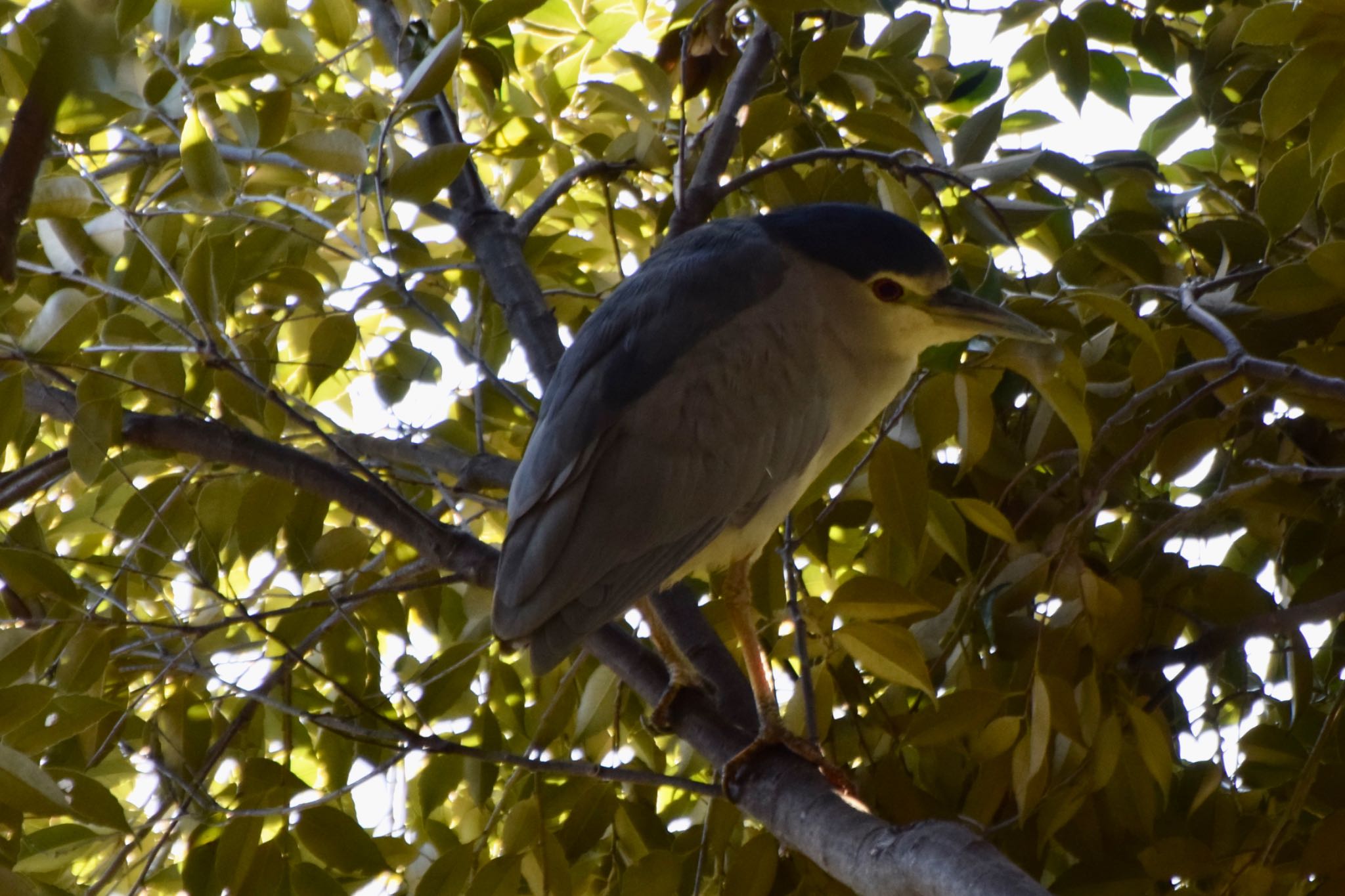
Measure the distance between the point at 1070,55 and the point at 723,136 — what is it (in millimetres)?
617

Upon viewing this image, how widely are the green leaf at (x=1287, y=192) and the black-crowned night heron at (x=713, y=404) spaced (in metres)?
0.37

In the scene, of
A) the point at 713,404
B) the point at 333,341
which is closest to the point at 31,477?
the point at 333,341

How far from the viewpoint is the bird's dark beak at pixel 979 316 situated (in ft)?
5.75

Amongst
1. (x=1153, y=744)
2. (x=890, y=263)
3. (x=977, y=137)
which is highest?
(x=977, y=137)

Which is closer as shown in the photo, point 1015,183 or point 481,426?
point 481,426

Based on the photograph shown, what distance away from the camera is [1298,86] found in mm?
1455

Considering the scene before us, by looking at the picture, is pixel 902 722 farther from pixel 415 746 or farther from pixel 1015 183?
pixel 1015 183

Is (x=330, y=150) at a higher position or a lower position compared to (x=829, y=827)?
higher

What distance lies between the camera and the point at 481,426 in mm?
2080

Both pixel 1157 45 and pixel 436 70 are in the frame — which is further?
pixel 1157 45

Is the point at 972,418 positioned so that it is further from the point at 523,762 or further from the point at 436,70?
the point at 436,70

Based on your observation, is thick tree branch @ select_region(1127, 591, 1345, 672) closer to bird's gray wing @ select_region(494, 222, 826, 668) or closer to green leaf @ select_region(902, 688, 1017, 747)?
green leaf @ select_region(902, 688, 1017, 747)

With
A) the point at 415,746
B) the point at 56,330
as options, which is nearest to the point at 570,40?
the point at 56,330

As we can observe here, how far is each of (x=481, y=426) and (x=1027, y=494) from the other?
0.89m
